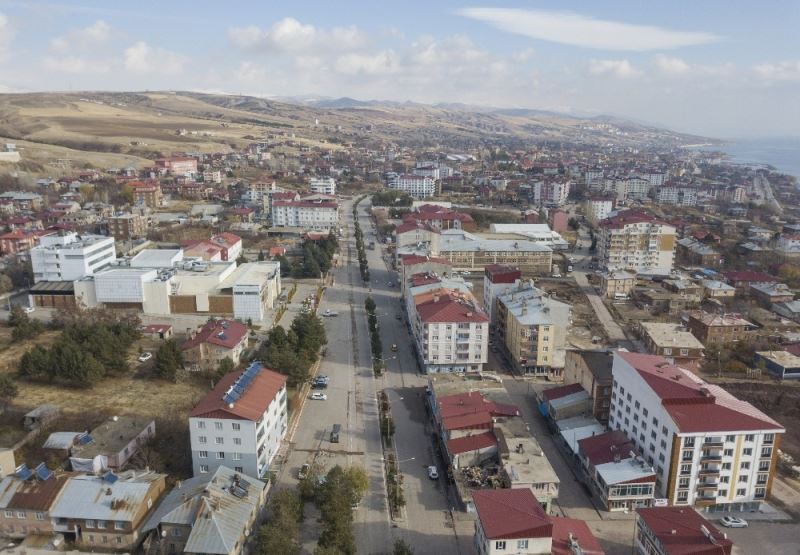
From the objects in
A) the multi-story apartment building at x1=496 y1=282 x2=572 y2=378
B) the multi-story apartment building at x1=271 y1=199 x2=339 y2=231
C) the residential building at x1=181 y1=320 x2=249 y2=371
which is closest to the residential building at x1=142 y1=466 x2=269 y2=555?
the residential building at x1=181 y1=320 x2=249 y2=371

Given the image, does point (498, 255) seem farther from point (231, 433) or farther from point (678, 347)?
point (231, 433)

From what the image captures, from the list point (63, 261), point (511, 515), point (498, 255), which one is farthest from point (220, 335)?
point (498, 255)

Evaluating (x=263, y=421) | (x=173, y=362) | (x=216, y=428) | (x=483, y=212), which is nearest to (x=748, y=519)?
(x=263, y=421)

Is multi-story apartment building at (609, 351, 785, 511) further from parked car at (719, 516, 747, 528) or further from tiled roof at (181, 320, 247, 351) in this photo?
tiled roof at (181, 320, 247, 351)

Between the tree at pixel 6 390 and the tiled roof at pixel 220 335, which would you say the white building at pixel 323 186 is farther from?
the tree at pixel 6 390

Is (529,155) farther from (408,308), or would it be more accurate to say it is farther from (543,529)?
(543,529)

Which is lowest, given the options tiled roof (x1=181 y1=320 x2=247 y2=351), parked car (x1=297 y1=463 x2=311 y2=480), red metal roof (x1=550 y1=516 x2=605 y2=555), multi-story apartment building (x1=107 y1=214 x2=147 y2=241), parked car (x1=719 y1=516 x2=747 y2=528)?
parked car (x1=719 y1=516 x2=747 y2=528)

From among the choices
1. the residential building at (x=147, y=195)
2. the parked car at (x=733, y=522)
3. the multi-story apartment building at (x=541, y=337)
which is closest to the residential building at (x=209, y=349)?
the multi-story apartment building at (x=541, y=337)
